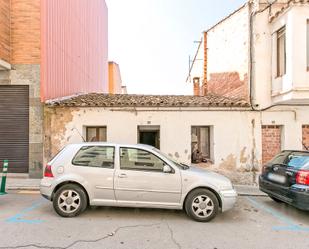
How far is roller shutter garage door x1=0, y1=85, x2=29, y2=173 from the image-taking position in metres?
9.07

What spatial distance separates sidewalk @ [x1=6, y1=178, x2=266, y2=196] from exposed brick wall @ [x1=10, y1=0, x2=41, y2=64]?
159 inches

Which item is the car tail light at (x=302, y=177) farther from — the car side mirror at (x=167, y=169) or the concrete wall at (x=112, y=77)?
the concrete wall at (x=112, y=77)

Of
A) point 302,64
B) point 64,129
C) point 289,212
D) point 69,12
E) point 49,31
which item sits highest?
point 69,12

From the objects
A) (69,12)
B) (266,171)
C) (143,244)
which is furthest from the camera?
(69,12)

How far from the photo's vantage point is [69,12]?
11.7m

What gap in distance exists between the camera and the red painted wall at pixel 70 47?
9.32 m

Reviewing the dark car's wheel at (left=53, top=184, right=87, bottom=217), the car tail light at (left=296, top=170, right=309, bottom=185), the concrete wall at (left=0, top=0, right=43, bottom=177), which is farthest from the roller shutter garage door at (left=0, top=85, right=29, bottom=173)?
the car tail light at (left=296, top=170, right=309, bottom=185)

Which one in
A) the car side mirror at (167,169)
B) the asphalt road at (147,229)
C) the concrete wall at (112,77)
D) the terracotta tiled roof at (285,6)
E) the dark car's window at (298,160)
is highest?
the concrete wall at (112,77)

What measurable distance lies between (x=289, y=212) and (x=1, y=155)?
9.15 meters

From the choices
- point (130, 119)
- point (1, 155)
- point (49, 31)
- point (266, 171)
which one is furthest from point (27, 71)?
point (266, 171)

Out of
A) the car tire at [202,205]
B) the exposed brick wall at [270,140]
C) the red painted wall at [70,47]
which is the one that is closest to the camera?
the car tire at [202,205]

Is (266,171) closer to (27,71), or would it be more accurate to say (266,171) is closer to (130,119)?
(130,119)

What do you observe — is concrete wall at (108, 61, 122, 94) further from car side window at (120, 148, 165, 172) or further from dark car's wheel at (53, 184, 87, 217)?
dark car's wheel at (53, 184, 87, 217)

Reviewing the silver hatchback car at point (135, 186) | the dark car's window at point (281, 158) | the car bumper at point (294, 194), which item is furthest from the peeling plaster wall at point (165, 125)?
the silver hatchback car at point (135, 186)
